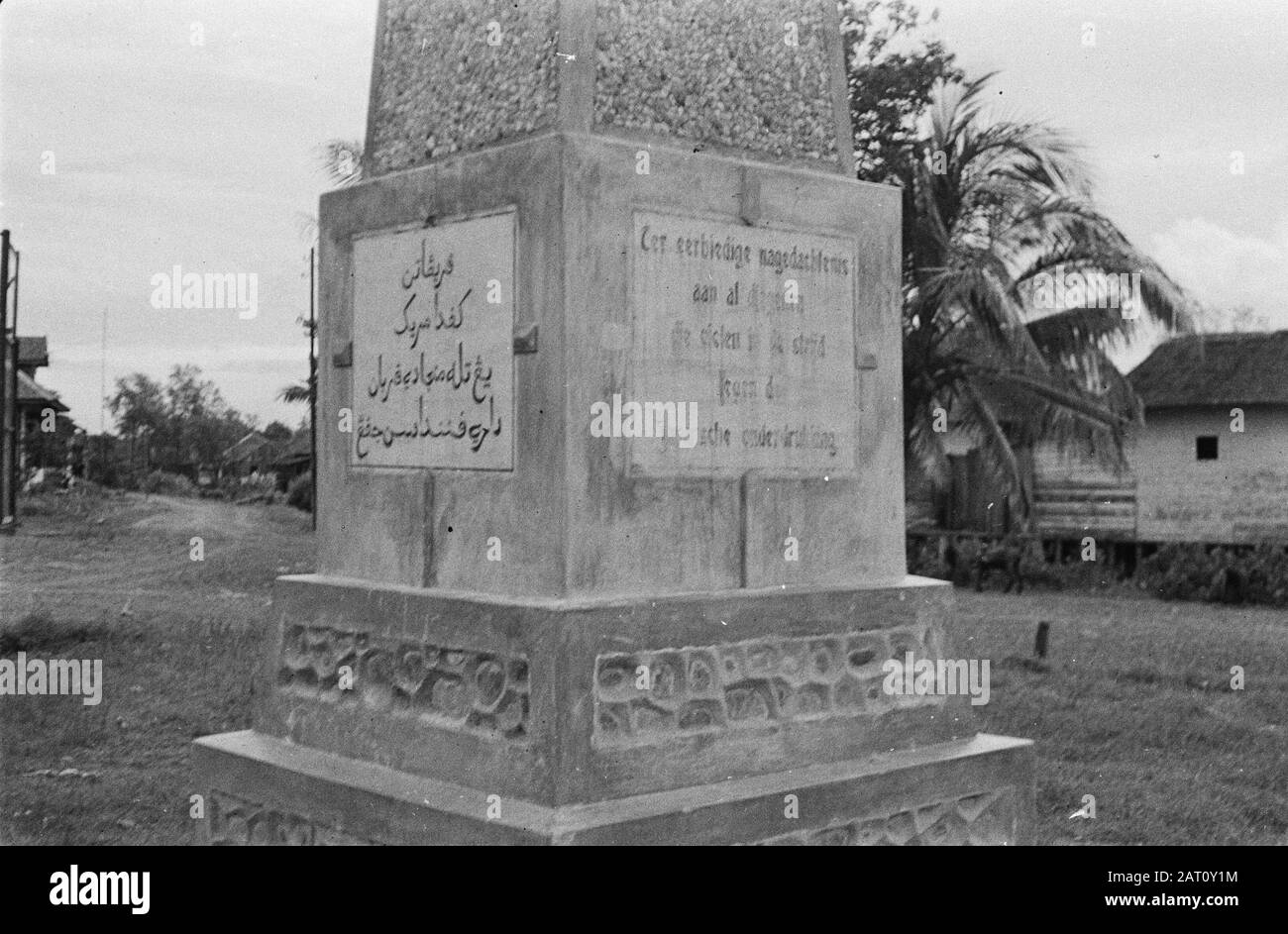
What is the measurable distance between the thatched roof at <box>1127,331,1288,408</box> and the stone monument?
67.1ft

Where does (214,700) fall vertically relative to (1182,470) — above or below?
below

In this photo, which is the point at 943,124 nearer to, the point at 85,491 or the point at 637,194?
the point at 85,491

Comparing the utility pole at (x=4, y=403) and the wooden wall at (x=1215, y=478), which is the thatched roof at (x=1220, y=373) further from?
the utility pole at (x=4, y=403)

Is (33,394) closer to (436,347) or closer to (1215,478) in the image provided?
(436,347)

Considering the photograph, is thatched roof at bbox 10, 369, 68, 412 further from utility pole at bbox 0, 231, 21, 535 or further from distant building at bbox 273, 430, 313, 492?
utility pole at bbox 0, 231, 21, 535

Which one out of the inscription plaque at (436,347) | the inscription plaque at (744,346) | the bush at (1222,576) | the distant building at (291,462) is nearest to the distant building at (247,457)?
the distant building at (291,462)

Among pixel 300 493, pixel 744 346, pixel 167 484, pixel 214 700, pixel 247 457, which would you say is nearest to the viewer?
pixel 744 346

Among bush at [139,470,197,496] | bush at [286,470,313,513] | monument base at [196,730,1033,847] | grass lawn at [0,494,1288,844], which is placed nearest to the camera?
monument base at [196,730,1033,847]

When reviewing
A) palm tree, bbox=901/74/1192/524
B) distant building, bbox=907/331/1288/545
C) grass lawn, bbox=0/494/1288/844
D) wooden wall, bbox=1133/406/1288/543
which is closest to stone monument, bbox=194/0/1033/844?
grass lawn, bbox=0/494/1288/844

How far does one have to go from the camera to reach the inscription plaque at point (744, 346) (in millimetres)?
4242

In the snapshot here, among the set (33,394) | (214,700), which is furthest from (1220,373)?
(214,700)

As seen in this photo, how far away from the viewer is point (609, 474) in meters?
4.12

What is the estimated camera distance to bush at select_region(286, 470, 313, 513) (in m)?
13.9

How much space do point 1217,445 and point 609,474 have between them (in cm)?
2272
